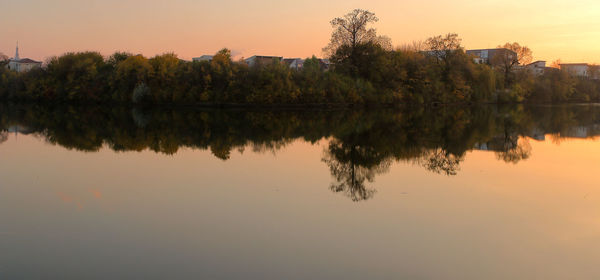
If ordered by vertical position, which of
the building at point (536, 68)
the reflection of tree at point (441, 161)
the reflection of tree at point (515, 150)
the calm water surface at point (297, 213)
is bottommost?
the calm water surface at point (297, 213)

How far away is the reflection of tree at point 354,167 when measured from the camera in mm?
11430

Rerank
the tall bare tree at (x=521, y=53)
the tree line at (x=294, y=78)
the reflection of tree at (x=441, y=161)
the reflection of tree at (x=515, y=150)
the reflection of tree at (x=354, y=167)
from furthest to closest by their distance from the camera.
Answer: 1. the tall bare tree at (x=521, y=53)
2. the tree line at (x=294, y=78)
3. the reflection of tree at (x=515, y=150)
4. the reflection of tree at (x=441, y=161)
5. the reflection of tree at (x=354, y=167)

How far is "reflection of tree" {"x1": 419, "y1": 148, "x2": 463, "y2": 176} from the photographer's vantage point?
14148mm

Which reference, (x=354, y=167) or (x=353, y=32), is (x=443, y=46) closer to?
(x=353, y=32)

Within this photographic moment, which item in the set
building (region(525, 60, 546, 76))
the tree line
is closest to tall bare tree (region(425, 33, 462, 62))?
the tree line

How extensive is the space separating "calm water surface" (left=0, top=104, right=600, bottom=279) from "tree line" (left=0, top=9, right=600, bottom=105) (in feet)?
124

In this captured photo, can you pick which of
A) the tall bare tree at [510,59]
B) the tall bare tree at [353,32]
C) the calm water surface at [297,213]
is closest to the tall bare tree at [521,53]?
the tall bare tree at [510,59]

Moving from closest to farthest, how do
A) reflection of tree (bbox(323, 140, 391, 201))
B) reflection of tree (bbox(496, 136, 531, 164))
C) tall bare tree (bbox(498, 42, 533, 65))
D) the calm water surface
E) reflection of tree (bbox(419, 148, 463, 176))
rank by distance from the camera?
1. the calm water surface
2. reflection of tree (bbox(323, 140, 391, 201))
3. reflection of tree (bbox(419, 148, 463, 176))
4. reflection of tree (bbox(496, 136, 531, 164))
5. tall bare tree (bbox(498, 42, 533, 65))

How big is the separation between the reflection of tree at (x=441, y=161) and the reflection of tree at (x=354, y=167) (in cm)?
131

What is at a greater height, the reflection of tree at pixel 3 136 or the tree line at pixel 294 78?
the tree line at pixel 294 78

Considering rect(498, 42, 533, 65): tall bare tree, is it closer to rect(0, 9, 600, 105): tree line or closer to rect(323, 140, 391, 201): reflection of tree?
rect(0, 9, 600, 105): tree line

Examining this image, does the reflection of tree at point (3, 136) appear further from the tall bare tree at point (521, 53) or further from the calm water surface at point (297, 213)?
the tall bare tree at point (521, 53)

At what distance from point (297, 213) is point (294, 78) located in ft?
160

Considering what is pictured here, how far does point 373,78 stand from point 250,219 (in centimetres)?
5255
